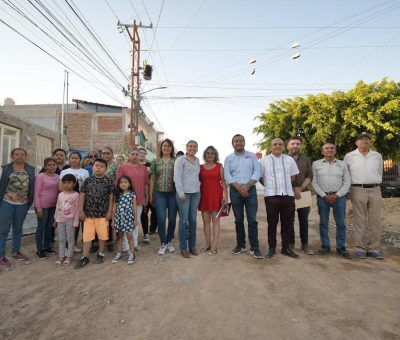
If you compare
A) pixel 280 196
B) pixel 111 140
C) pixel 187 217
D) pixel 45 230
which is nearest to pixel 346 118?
pixel 280 196

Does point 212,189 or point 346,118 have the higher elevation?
point 346,118

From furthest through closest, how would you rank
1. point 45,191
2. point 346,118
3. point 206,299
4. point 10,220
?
point 346,118 < point 45,191 < point 10,220 < point 206,299

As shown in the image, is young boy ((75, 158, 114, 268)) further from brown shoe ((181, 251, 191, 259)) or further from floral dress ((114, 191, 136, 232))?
brown shoe ((181, 251, 191, 259))

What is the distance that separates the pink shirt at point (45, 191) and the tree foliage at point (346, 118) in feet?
42.9

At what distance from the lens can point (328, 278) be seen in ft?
12.1

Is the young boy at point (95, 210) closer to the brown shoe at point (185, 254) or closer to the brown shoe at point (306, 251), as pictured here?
the brown shoe at point (185, 254)

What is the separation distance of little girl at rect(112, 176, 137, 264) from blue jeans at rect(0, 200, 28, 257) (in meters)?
1.56

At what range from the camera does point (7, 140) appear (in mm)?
10531

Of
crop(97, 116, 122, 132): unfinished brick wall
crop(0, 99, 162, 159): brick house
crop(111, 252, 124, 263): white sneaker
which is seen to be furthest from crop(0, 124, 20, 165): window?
crop(97, 116, 122, 132): unfinished brick wall

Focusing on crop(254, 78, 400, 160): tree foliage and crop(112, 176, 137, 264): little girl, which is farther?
crop(254, 78, 400, 160): tree foliage

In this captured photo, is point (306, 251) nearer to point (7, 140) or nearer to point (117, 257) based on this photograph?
point (117, 257)

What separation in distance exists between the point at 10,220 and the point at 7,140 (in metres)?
7.35

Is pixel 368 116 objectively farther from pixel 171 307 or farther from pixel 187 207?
pixel 171 307

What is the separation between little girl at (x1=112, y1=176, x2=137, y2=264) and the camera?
4.57 metres
